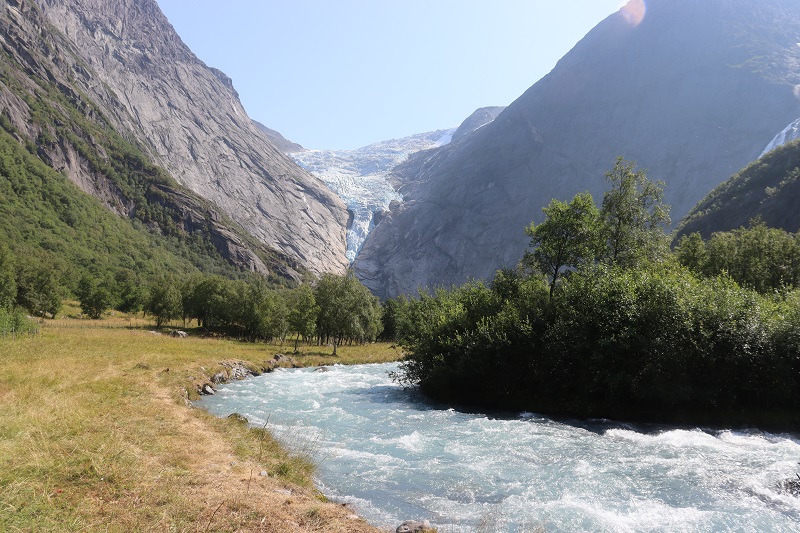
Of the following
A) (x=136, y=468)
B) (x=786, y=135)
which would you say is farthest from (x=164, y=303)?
(x=786, y=135)

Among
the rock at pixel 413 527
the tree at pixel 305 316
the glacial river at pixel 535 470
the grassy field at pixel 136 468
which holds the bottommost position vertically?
the glacial river at pixel 535 470

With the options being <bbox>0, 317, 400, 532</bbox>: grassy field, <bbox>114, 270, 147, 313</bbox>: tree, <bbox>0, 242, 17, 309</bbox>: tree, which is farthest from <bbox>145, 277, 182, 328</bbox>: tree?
<bbox>0, 317, 400, 532</bbox>: grassy field

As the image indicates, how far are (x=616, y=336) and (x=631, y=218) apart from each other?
14.8 metres

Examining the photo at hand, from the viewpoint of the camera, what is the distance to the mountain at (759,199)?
10031cm

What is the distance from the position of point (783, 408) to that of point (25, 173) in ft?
721

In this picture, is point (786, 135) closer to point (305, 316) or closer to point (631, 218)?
point (631, 218)

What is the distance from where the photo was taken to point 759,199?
359 ft

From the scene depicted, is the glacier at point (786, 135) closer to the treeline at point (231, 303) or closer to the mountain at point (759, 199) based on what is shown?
the mountain at point (759, 199)

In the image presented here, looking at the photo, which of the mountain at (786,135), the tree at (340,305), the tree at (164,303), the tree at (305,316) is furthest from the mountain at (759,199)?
the tree at (164,303)

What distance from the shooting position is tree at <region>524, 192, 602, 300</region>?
1371 inches

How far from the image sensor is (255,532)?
29.8 ft

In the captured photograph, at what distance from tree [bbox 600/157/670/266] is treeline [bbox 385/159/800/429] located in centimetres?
9

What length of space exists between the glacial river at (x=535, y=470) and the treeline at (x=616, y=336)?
2.47m

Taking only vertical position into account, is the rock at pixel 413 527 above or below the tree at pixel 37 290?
below
